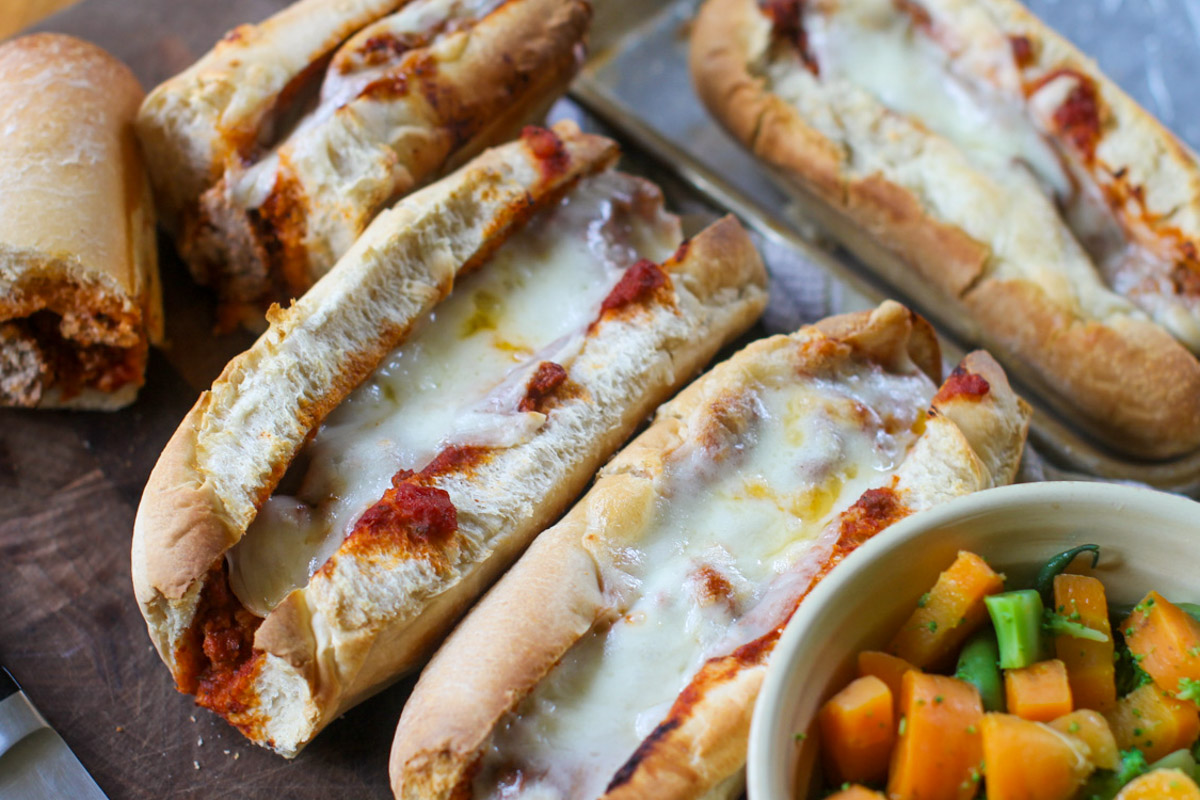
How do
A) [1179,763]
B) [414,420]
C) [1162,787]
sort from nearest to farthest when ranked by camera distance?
[1162,787] → [1179,763] → [414,420]

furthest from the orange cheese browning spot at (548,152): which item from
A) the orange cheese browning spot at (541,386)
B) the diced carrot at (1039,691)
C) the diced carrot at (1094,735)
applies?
the diced carrot at (1094,735)

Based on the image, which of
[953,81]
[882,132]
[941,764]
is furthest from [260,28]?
[941,764]

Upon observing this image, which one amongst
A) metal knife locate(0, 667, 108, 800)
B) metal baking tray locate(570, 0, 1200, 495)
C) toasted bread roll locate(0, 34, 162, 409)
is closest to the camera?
metal knife locate(0, 667, 108, 800)

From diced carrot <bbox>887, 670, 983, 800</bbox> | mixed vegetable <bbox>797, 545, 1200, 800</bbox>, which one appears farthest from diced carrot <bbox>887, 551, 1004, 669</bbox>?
diced carrot <bbox>887, 670, 983, 800</bbox>

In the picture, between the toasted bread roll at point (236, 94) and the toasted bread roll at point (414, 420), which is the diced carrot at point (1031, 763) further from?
the toasted bread roll at point (236, 94)

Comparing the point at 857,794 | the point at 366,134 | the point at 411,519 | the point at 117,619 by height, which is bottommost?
the point at 117,619

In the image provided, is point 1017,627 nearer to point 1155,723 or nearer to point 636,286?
point 1155,723

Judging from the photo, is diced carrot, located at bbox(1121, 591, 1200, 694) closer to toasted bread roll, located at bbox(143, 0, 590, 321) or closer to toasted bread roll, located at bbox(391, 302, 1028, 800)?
toasted bread roll, located at bbox(391, 302, 1028, 800)

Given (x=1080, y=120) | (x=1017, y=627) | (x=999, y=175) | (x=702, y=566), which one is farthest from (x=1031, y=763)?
(x=1080, y=120)
